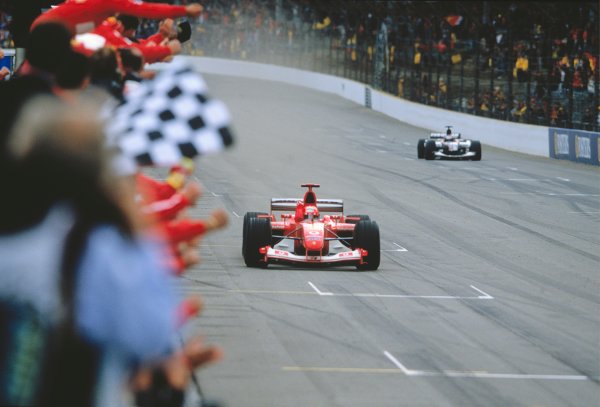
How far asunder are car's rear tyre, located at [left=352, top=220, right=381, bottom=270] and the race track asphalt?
0.20 meters

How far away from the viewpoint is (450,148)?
33438 millimetres

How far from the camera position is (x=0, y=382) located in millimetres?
2660

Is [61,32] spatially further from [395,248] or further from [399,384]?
[395,248]

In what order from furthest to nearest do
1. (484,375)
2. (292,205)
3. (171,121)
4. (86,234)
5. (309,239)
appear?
(292,205), (309,239), (484,375), (171,121), (86,234)

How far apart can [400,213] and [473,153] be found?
1074 cm

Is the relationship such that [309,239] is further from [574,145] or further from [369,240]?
[574,145]

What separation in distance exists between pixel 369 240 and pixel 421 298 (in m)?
1.99

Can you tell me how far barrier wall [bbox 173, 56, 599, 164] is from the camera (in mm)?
35844

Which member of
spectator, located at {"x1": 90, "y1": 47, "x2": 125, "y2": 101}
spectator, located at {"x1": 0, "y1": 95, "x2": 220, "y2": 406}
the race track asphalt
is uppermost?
spectator, located at {"x1": 90, "y1": 47, "x2": 125, "y2": 101}

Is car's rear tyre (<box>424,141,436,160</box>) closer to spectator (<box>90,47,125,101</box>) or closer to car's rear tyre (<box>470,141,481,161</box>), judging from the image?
car's rear tyre (<box>470,141,481,161</box>)


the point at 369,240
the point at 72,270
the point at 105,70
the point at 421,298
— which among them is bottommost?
the point at 421,298

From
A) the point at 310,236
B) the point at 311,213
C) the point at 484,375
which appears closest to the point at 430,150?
the point at 311,213

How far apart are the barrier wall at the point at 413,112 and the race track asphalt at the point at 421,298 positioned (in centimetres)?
469

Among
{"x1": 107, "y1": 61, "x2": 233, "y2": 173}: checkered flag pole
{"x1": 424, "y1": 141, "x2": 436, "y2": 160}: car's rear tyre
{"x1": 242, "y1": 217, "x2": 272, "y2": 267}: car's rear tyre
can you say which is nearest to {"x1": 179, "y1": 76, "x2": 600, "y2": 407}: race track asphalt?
{"x1": 242, "y1": 217, "x2": 272, "y2": 267}: car's rear tyre
